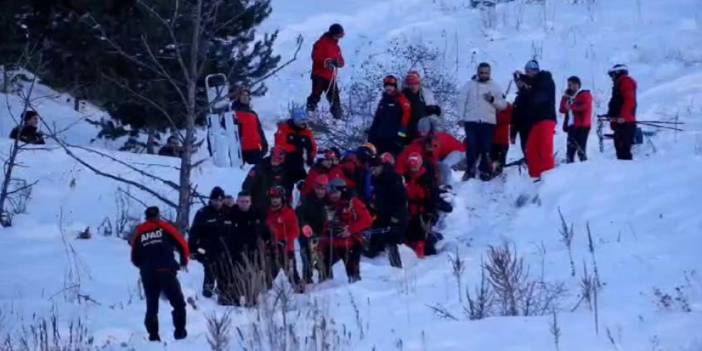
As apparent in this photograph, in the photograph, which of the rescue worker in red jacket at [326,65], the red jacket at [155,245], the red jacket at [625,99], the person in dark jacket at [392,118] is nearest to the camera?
the red jacket at [155,245]

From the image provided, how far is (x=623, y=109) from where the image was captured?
54.5 ft

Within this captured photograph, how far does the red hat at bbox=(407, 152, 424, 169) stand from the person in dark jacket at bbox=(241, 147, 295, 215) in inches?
66.5

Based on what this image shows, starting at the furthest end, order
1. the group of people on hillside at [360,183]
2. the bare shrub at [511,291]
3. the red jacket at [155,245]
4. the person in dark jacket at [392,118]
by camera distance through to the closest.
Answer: the person in dark jacket at [392,118], the group of people on hillside at [360,183], the red jacket at [155,245], the bare shrub at [511,291]

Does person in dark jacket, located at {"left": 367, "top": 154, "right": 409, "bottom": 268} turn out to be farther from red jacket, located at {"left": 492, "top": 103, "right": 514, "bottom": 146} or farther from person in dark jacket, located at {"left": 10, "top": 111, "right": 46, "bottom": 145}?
person in dark jacket, located at {"left": 10, "top": 111, "right": 46, "bottom": 145}

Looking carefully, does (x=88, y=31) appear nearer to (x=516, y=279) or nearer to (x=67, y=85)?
(x=67, y=85)

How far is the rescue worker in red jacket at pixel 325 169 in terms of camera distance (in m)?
14.6

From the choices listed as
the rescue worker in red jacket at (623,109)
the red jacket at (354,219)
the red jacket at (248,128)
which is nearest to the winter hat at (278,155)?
the red jacket at (354,219)

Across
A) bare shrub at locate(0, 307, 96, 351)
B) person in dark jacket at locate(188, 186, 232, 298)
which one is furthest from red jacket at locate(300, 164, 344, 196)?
bare shrub at locate(0, 307, 96, 351)

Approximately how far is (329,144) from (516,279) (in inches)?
393

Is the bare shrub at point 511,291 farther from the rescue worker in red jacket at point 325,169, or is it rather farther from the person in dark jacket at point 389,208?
the rescue worker in red jacket at point 325,169

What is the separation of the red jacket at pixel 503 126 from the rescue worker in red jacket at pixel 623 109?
1397mm

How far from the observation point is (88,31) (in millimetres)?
23125

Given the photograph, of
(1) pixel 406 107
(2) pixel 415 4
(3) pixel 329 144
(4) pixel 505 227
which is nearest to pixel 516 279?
(4) pixel 505 227

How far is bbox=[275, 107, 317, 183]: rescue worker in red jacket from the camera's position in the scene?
52.4 ft
